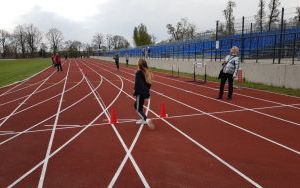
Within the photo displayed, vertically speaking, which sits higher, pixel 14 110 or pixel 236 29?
pixel 236 29

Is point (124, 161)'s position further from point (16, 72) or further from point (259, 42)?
point (16, 72)

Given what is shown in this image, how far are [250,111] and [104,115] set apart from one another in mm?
4524

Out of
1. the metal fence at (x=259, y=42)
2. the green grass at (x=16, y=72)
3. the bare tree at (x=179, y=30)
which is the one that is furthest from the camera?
the bare tree at (x=179, y=30)

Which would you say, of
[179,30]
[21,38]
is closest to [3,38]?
[21,38]

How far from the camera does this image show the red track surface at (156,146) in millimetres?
5613

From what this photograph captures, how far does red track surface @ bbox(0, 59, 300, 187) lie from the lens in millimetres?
5613

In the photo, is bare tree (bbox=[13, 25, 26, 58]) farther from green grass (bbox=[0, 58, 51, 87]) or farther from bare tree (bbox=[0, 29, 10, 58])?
green grass (bbox=[0, 58, 51, 87])

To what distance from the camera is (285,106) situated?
11.7 metres

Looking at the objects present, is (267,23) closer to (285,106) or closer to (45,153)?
(285,106)

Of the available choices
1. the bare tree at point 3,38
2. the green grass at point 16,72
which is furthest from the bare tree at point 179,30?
the bare tree at point 3,38

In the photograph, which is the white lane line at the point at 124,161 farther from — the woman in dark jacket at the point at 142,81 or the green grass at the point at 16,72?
the green grass at the point at 16,72

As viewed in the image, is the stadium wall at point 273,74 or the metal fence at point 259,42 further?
the metal fence at point 259,42

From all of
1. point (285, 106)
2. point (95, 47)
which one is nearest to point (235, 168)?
point (285, 106)

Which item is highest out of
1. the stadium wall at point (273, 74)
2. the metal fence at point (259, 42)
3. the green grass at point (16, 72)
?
the metal fence at point (259, 42)
